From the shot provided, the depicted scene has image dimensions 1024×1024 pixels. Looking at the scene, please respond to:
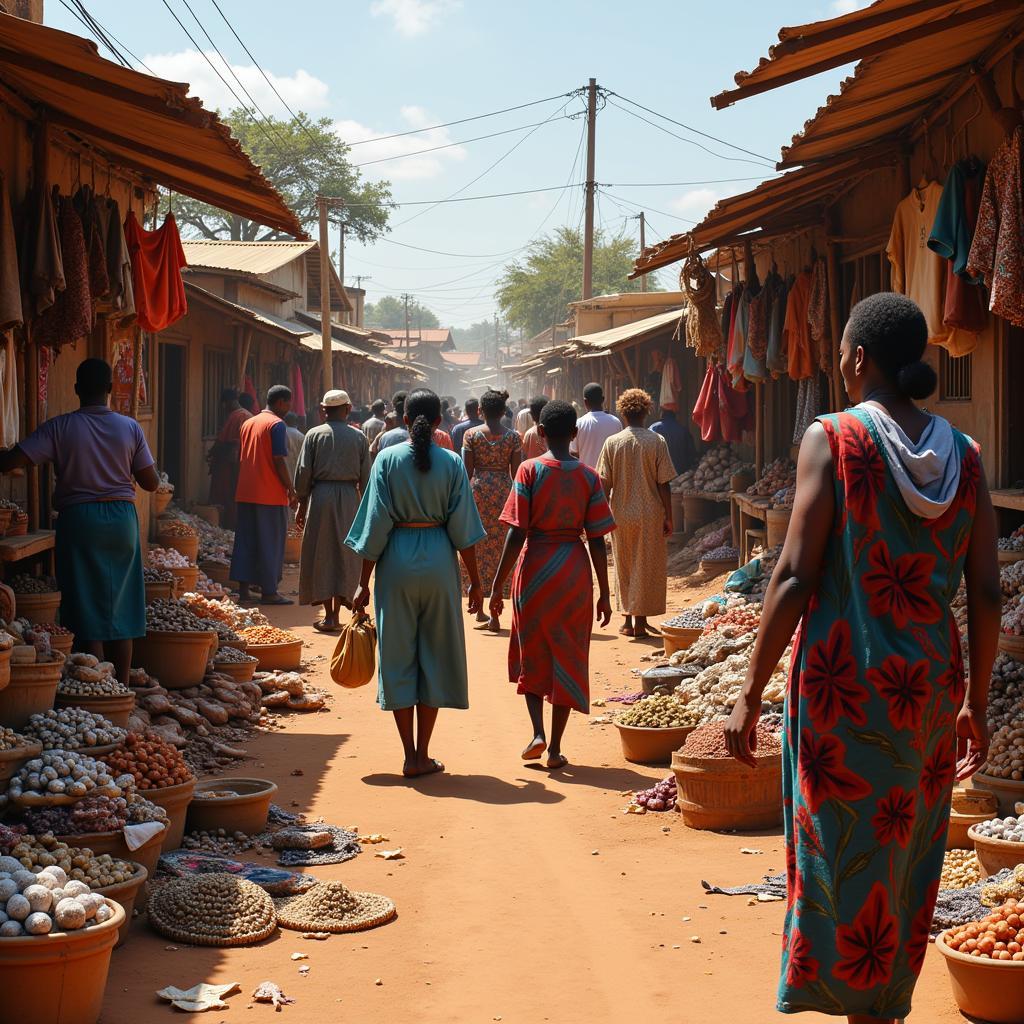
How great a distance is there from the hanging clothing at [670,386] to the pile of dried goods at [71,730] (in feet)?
46.3

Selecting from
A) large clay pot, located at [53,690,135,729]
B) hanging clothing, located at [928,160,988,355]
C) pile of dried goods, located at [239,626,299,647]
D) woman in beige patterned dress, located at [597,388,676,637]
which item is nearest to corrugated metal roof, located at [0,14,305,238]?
large clay pot, located at [53,690,135,729]

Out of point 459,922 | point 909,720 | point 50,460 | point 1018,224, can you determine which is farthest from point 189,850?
point 1018,224

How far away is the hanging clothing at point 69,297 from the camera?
8.41m

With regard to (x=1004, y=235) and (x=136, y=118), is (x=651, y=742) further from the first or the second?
(x=136, y=118)

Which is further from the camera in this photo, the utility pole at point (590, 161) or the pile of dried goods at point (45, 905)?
the utility pole at point (590, 161)

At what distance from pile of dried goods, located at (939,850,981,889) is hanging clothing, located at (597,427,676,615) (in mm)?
6193

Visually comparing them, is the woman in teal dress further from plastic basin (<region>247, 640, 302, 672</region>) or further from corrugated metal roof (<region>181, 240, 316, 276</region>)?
corrugated metal roof (<region>181, 240, 316, 276</region>)

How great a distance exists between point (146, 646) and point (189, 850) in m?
3.00

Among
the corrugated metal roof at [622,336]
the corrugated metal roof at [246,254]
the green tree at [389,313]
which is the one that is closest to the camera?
the corrugated metal roof at [622,336]

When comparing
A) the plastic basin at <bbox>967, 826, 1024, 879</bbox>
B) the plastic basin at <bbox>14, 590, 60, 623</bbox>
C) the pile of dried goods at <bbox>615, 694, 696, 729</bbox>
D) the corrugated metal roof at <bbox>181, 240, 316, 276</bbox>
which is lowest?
the plastic basin at <bbox>967, 826, 1024, 879</bbox>

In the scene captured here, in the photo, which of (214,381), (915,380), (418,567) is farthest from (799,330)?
(214,381)

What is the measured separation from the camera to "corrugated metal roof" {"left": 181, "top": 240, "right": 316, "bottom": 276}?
2425 cm

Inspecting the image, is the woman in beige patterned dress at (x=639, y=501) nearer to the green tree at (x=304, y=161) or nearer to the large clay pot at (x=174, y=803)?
the large clay pot at (x=174, y=803)

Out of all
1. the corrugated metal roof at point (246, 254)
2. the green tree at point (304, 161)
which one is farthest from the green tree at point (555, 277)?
the corrugated metal roof at point (246, 254)
